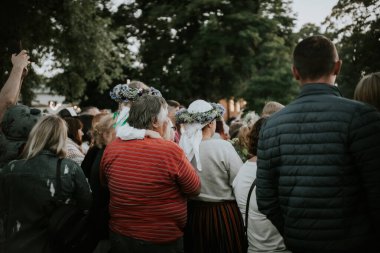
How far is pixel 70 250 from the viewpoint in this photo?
3.64 metres

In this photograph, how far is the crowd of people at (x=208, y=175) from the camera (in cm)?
241

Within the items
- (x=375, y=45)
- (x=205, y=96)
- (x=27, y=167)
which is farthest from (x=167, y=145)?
(x=205, y=96)

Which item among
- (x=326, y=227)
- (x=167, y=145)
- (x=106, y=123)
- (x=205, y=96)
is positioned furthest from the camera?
(x=205, y=96)

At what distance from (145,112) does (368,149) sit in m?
2.08

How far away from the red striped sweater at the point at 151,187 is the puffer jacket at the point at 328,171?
1.22 m

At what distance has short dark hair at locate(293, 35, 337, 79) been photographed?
8.32 ft

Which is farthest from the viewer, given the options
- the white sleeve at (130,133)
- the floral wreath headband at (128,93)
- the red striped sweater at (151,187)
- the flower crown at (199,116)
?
the floral wreath headband at (128,93)

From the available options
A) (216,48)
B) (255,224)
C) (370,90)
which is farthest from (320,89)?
(216,48)

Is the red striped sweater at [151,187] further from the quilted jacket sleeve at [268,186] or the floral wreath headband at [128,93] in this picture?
the floral wreath headband at [128,93]

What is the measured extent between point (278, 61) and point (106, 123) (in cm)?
2328

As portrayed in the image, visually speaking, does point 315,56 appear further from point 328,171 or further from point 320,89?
point 328,171

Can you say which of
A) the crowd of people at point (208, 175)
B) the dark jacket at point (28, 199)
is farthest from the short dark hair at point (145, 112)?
the dark jacket at point (28, 199)

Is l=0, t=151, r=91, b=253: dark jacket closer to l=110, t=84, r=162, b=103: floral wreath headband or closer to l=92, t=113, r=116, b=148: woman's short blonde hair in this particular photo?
l=92, t=113, r=116, b=148: woman's short blonde hair

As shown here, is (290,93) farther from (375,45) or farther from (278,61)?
(375,45)
